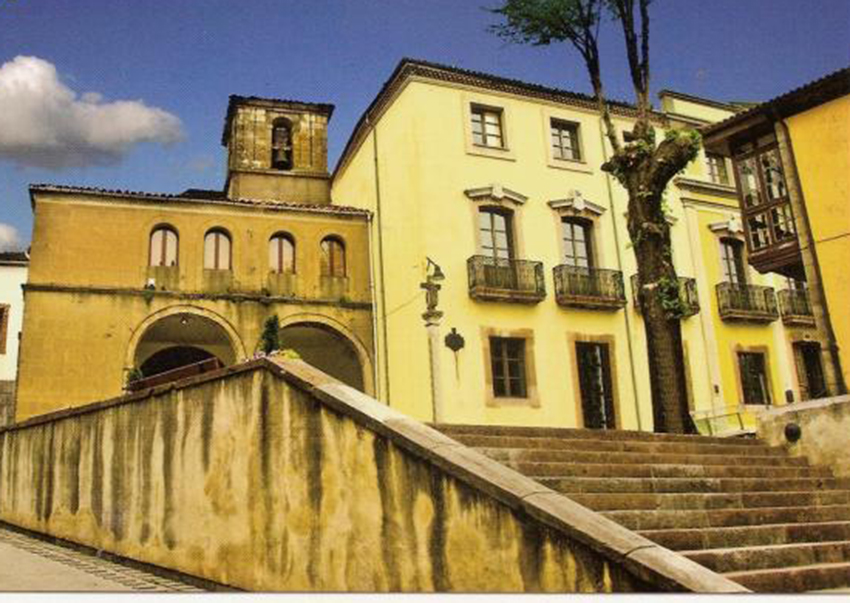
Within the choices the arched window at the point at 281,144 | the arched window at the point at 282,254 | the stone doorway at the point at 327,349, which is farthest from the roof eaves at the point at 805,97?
the arched window at the point at 281,144

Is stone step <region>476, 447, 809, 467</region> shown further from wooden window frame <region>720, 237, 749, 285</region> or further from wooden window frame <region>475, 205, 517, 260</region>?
wooden window frame <region>720, 237, 749, 285</region>

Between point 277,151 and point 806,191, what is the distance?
13213mm

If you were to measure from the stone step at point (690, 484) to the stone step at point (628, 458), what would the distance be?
371 millimetres

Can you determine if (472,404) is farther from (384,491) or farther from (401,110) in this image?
(384,491)

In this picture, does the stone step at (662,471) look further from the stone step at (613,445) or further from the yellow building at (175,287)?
the yellow building at (175,287)

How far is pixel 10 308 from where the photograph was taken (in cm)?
2062

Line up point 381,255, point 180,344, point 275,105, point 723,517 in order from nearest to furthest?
point 723,517, point 381,255, point 180,344, point 275,105

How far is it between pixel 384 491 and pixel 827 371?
25.2 ft

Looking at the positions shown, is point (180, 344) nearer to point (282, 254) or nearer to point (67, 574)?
point (282, 254)

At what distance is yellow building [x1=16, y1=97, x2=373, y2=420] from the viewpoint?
14.8 meters

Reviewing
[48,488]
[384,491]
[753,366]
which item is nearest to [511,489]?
[384,491]

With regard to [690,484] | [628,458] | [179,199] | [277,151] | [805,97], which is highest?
[277,151]

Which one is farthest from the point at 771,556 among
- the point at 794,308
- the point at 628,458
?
the point at 794,308

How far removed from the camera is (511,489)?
385 centimetres
